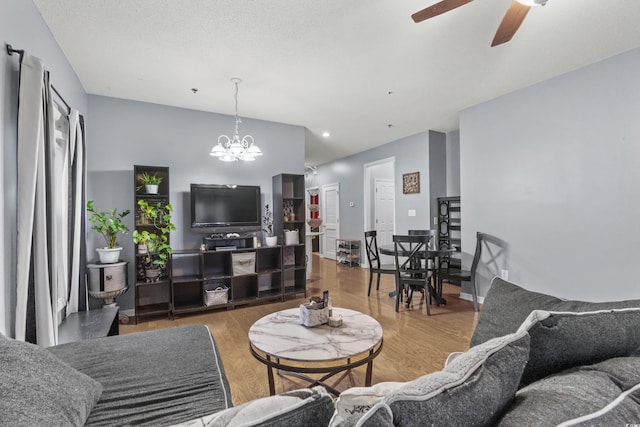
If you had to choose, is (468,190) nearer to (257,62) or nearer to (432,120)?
(432,120)

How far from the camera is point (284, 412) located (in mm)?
513

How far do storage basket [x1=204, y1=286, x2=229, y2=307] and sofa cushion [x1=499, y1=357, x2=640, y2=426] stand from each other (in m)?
3.64

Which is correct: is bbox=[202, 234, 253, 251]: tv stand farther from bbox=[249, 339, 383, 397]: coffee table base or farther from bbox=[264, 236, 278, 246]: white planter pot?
bbox=[249, 339, 383, 397]: coffee table base

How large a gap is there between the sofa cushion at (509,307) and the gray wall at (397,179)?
4083 millimetres

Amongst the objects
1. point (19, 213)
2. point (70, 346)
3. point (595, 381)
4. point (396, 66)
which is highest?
point (396, 66)

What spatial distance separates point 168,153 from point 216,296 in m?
1.98

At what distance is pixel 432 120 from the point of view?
4742mm

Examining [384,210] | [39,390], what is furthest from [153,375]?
[384,210]

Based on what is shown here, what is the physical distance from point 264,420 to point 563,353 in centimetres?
77

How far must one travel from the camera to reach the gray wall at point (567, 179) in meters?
2.80

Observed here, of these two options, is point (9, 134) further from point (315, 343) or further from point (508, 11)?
point (508, 11)

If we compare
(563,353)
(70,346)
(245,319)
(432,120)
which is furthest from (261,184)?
(563,353)

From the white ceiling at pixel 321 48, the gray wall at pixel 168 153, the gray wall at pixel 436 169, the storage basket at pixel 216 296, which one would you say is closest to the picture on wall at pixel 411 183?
the gray wall at pixel 436 169

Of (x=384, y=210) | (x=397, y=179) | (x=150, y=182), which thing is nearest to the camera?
(x=150, y=182)
